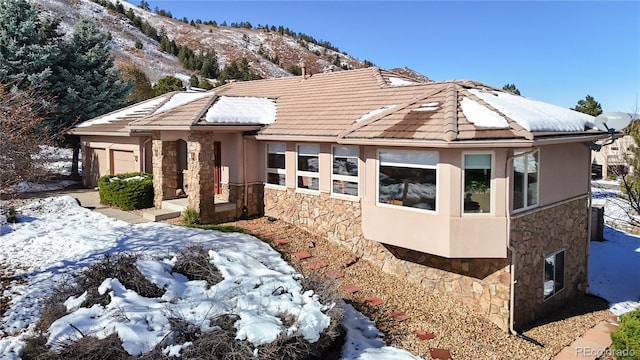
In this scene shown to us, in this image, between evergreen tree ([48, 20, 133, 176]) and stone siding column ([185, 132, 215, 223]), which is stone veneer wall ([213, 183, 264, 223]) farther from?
evergreen tree ([48, 20, 133, 176])

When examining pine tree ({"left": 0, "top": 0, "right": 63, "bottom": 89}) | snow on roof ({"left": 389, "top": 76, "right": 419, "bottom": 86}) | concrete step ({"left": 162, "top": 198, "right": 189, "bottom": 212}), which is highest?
pine tree ({"left": 0, "top": 0, "right": 63, "bottom": 89})

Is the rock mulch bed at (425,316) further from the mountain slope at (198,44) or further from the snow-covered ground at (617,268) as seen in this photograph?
the mountain slope at (198,44)

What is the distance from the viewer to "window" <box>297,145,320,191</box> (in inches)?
520

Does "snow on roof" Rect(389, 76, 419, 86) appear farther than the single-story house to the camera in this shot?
Yes

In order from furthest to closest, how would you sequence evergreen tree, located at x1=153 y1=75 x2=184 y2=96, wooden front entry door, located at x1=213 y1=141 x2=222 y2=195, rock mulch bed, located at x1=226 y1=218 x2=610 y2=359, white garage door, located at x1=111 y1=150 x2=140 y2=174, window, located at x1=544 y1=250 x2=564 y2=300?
evergreen tree, located at x1=153 y1=75 x2=184 y2=96, white garage door, located at x1=111 y1=150 x2=140 y2=174, wooden front entry door, located at x1=213 y1=141 x2=222 y2=195, window, located at x1=544 y1=250 x2=564 y2=300, rock mulch bed, located at x1=226 y1=218 x2=610 y2=359

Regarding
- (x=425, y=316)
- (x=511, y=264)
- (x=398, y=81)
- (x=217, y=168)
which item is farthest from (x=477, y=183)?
(x=217, y=168)

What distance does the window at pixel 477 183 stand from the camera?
9195mm

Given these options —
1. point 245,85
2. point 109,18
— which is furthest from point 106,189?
point 109,18

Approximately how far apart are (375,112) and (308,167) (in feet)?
8.94

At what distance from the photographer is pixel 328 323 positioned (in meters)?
6.94

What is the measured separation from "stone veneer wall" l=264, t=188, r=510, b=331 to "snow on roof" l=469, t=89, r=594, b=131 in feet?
10.4

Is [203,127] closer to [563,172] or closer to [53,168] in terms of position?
[563,172]

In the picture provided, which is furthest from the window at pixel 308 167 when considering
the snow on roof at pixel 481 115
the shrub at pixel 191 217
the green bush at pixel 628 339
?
the green bush at pixel 628 339

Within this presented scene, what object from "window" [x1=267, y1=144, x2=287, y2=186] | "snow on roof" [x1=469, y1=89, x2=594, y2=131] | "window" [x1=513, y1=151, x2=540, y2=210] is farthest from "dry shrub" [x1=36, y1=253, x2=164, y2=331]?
"snow on roof" [x1=469, y1=89, x2=594, y2=131]
